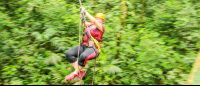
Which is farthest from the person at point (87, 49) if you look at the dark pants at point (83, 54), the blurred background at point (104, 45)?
the blurred background at point (104, 45)

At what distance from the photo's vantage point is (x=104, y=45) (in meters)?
4.94

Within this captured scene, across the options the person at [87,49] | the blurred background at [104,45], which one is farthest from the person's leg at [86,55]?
the blurred background at [104,45]

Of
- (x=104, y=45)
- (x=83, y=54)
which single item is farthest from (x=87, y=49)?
(x=104, y=45)

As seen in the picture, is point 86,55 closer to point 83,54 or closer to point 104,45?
point 83,54

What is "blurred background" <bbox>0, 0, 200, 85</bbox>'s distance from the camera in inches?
173

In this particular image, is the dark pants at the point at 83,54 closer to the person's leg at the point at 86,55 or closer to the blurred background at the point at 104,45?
the person's leg at the point at 86,55

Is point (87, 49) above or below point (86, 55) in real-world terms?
above

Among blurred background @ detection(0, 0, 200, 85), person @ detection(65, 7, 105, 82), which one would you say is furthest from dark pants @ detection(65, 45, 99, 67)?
blurred background @ detection(0, 0, 200, 85)

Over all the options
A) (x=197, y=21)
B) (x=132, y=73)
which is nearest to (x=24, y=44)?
(x=132, y=73)

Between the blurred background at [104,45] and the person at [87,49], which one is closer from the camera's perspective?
the person at [87,49]

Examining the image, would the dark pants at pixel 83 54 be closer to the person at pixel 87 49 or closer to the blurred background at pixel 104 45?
the person at pixel 87 49

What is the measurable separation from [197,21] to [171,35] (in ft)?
2.73

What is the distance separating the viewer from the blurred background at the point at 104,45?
4.38m

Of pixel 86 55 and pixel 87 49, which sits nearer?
pixel 86 55
